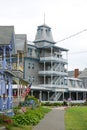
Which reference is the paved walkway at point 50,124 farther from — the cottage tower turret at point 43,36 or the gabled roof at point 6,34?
the cottage tower turret at point 43,36

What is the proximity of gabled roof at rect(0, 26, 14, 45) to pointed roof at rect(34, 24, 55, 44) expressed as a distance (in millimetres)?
53400

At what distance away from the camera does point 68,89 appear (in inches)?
3538

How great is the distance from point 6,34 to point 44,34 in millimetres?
56718

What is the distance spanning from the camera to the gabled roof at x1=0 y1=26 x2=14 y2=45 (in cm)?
3146

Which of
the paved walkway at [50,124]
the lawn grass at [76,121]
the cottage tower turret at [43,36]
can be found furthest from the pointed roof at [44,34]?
the paved walkway at [50,124]

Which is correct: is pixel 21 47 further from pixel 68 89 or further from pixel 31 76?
pixel 68 89

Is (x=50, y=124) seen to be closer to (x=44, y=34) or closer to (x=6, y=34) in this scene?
(x=6, y=34)

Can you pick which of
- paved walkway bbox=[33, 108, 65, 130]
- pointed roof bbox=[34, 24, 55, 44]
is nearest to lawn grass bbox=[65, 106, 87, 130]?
paved walkway bbox=[33, 108, 65, 130]

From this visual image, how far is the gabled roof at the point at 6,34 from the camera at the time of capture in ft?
103

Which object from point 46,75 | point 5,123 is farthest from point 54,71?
point 5,123

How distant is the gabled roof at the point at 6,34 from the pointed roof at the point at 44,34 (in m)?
53.4

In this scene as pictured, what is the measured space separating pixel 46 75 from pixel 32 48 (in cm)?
614

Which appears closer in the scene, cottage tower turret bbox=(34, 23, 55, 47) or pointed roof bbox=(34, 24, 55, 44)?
cottage tower turret bbox=(34, 23, 55, 47)

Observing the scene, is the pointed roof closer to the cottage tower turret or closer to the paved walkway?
the cottage tower turret
